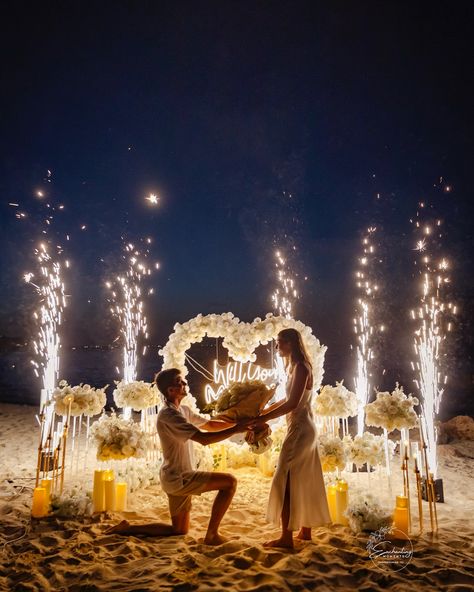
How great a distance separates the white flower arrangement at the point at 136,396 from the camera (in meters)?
6.17

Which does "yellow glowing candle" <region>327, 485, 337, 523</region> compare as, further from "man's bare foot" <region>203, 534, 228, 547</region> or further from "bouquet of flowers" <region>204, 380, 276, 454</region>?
"man's bare foot" <region>203, 534, 228, 547</region>

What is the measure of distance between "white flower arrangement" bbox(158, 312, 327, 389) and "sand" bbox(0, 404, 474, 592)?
226 cm

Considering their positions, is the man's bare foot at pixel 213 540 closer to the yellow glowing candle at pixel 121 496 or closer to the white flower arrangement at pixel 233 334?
the yellow glowing candle at pixel 121 496

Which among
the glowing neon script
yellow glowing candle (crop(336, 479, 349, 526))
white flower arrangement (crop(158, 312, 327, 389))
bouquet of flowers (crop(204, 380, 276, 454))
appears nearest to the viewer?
bouquet of flowers (crop(204, 380, 276, 454))

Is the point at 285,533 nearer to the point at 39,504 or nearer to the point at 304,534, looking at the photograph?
the point at 304,534

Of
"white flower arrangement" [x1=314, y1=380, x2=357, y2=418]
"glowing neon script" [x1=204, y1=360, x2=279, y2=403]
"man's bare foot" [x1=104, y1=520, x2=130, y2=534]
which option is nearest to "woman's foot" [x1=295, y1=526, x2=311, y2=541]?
"man's bare foot" [x1=104, y1=520, x2=130, y2=534]

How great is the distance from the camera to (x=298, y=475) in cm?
407

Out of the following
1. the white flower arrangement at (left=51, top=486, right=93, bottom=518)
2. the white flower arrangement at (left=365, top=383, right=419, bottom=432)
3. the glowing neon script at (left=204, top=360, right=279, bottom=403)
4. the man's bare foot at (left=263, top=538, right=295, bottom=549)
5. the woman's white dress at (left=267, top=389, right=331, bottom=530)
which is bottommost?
the man's bare foot at (left=263, top=538, right=295, bottom=549)

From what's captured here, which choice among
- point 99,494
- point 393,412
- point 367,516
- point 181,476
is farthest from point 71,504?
point 393,412

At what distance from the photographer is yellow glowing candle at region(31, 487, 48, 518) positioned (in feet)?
15.6

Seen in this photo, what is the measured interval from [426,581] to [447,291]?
3164cm

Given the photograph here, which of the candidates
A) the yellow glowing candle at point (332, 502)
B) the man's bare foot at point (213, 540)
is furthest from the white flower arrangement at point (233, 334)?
the man's bare foot at point (213, 540)

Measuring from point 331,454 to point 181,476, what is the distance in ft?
6.44

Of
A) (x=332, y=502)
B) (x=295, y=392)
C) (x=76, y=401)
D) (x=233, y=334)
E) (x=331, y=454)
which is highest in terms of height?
(x=233, y=334)
